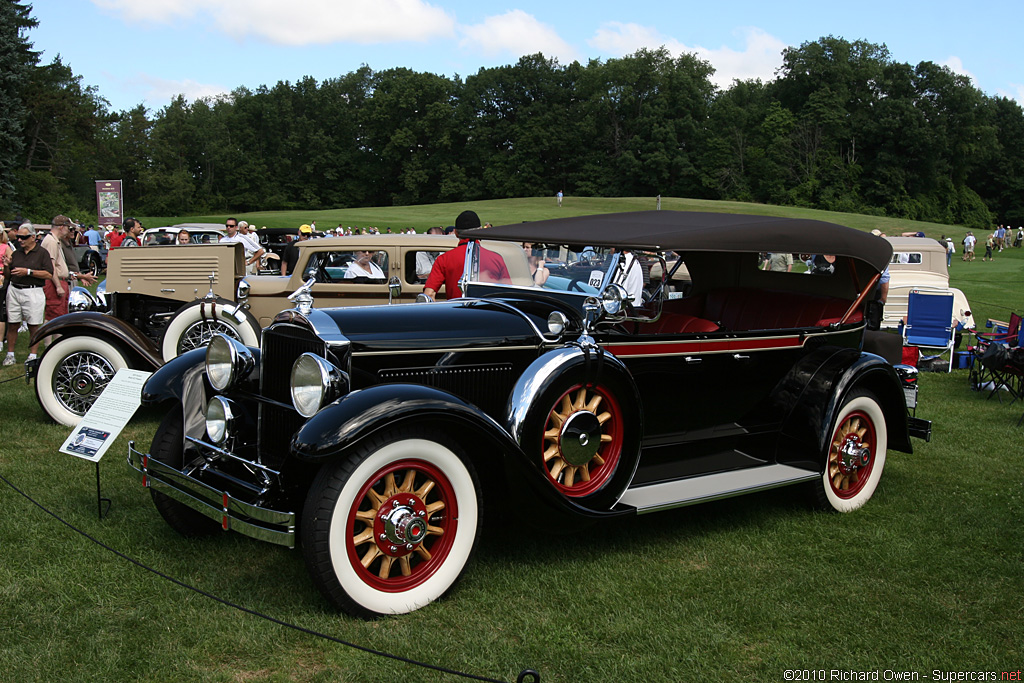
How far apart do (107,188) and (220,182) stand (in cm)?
4735

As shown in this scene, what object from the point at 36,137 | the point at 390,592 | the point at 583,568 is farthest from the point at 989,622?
the point at 36,137

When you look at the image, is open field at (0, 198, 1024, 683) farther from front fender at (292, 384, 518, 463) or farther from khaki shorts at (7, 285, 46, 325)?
khaki shorts at (7, 285, 46, 325)

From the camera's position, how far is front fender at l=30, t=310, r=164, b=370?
7086mm

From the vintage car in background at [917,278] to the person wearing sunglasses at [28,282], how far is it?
37.4 ft

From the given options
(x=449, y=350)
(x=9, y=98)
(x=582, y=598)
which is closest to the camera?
(x=582, y=598)

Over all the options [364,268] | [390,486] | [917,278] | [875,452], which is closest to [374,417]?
[390,486]

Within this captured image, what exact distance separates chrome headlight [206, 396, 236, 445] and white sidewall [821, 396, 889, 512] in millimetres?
3572

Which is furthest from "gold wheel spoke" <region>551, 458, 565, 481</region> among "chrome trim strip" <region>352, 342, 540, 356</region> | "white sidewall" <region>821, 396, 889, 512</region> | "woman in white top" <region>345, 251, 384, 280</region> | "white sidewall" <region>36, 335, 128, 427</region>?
"woman in white top" <region>345, 251, 384, 280</region>

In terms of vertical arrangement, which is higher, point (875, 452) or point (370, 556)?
point (875, 452)

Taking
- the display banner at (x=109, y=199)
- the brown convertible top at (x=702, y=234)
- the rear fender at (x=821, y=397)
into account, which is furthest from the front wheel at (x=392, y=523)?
the display banner at (x=109, y=199)

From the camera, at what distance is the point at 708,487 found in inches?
175

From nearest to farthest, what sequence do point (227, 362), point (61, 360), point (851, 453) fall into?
point (227, 362) < point (851, 453) < point (61, 360)

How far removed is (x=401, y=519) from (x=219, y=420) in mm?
1255

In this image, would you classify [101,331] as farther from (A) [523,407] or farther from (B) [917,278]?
(B) [917,278]
